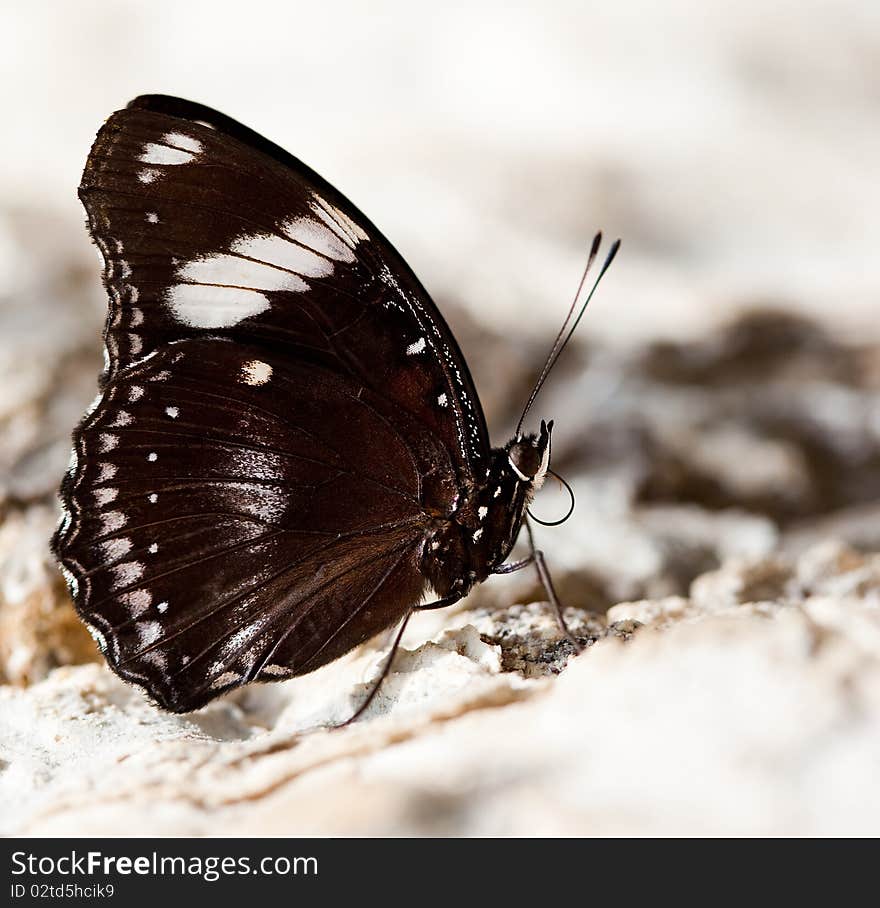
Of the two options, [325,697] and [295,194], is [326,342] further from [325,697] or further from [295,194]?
[325,697]

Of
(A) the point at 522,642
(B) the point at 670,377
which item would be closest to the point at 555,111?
(B) the point at 670,377

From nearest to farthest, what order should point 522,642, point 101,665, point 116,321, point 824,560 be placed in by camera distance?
1. point 522,642
2. point 116,321
3. point 101,665
4. point 824,560

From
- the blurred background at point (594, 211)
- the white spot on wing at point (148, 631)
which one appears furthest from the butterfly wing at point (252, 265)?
the blurred background at point (594, 211)

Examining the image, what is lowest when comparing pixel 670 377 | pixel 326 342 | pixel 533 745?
pixel 533 745

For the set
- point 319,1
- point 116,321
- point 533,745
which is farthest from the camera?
point 319,1

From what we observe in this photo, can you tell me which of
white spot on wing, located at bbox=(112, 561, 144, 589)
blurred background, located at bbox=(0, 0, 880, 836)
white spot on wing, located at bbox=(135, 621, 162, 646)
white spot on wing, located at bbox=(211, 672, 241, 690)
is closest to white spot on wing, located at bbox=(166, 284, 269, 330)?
white spot on wing, located at bbox=(112, 561, 144, 589)

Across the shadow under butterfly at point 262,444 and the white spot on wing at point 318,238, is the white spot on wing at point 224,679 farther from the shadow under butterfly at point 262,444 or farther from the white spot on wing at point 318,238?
the white spot on wing at point 318,238

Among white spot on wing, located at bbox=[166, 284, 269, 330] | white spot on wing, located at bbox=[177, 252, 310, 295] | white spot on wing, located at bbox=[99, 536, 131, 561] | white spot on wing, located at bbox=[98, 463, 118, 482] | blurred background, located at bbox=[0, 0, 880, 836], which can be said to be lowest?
white spot on wing, located at bbox=[99, 536, 131, 561]

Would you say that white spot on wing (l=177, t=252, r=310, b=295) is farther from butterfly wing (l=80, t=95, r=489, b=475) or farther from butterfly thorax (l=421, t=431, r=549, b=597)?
butterfly thorax (l=421, t=431, r=549, b=597)
